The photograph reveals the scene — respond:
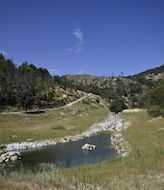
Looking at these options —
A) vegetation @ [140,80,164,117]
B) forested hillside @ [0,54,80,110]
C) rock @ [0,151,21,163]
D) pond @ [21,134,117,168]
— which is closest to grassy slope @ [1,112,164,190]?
pond @ [21,134,117,168]

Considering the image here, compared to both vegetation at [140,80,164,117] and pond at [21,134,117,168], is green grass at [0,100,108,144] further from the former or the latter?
vegetation at [140,80,164,117]

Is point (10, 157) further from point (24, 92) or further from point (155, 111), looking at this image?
point (24, 92)

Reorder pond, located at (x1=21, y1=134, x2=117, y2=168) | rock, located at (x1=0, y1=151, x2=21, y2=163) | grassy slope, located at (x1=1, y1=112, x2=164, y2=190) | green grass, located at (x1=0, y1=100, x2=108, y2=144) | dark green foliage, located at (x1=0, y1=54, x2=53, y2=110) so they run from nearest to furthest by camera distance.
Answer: grassy slope, located at (x1=1, y1=112, x2=164, y2=190)
pond, located at (x1=21, y1=134, x2=117, y2=168)
rock, located at (x1=0, y1=151, x2=21, y2=163)
green grass, located at (x1=0, y1=100, x2=108, y2=144)
dark green foliage, located at (x1=0, y1=54, x2=53, y2=110)

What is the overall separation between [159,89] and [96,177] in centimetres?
6831

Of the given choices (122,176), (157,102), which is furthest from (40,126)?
(122,176)

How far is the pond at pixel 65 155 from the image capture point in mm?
48031

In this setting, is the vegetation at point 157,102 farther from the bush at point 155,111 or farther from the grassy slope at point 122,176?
the grassy slope at point 122,176

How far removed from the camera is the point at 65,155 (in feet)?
181

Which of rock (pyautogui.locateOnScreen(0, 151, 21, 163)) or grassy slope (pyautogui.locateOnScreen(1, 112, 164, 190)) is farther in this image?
rock (pyautogui.locateOnScreen(0, 151, 21, 163))

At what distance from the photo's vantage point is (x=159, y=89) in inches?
3686

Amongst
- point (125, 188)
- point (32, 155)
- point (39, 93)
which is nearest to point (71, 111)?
point (39, 93)

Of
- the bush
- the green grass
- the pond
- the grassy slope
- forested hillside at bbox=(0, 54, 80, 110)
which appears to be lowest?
the pond

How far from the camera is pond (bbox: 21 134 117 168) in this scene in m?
48.0

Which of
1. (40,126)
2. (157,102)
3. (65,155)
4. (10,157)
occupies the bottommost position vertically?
(65,155)
